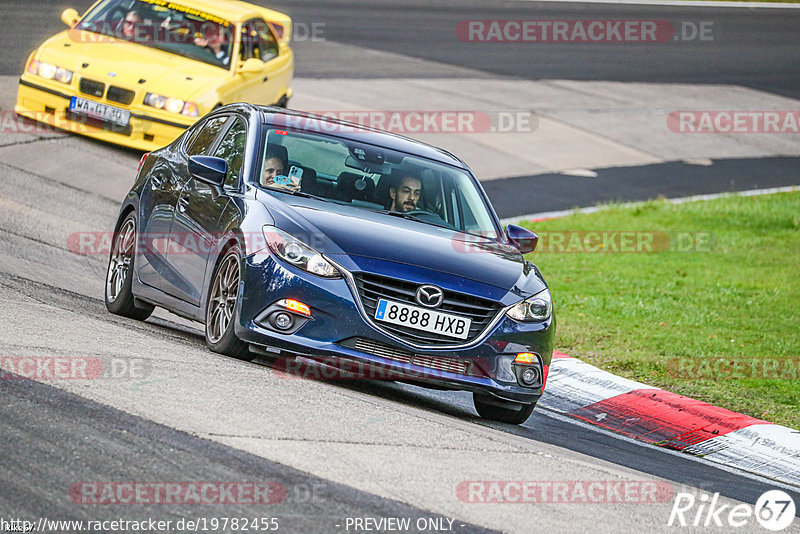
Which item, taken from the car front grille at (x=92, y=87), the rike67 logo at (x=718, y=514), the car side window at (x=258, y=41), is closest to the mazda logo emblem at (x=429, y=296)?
the rike67 logo at (x=718, y=514)

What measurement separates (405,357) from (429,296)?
1.24ft

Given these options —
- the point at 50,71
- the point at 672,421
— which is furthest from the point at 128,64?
the point at 672,421

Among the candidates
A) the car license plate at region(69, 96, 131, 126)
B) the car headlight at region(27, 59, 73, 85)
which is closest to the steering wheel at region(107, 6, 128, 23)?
the car headlight at region(27, 59, 73, 85)

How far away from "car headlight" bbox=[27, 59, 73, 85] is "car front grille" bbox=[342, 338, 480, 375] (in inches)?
371

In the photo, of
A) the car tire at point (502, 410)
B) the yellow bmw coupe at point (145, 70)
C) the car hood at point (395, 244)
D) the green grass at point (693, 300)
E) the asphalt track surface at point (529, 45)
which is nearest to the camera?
the car hood at point (395, 244)

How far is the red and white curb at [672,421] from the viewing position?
8570mm

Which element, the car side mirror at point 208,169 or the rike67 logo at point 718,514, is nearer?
the rike67 logo at point 718,514

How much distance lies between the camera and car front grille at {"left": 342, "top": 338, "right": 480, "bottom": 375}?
7473 millimetres

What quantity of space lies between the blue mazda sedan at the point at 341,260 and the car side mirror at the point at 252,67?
22.3 ft

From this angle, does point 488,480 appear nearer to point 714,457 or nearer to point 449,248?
point 449,248

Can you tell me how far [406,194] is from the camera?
8.78 m

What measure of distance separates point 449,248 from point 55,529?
150 inches

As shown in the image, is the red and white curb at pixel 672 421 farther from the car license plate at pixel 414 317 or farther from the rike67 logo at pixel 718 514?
the car license plate at pixel 414 317

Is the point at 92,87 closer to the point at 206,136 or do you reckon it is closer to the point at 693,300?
the point at 206,136
